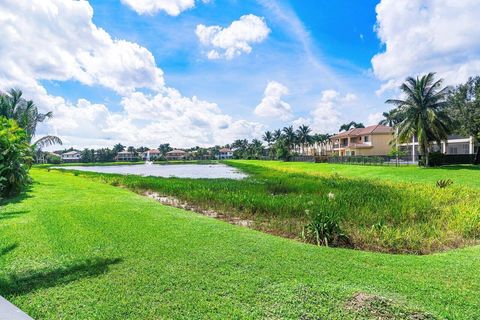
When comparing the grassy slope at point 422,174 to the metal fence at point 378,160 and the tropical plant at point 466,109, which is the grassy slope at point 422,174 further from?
the metal fence at point 378,160

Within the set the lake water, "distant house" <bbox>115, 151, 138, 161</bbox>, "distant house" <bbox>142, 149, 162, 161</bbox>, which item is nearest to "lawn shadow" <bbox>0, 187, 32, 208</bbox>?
the lake water

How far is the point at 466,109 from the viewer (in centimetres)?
3244

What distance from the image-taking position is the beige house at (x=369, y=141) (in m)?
57.8

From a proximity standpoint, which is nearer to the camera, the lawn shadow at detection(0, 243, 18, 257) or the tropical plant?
the lawn shadow at detection(0, 243, 18, 257)

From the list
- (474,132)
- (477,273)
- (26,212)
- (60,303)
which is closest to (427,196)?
(477,273)

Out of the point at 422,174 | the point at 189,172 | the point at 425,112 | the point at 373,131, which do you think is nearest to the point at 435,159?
the point at 425,112

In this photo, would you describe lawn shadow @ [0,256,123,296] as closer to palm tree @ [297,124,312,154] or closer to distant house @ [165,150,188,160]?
palm tree @ [297,124,312,154]

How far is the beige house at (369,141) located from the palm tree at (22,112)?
1954 inches

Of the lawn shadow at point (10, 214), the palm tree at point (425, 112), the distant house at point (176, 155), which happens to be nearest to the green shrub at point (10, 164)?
the lawn shadow at point (10, 214)

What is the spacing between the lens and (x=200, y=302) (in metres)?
4.08

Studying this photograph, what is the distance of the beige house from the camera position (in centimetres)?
5778

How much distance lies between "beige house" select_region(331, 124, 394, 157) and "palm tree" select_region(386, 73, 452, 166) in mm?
22351

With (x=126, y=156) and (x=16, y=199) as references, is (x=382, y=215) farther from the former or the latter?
(x=126, y=156)

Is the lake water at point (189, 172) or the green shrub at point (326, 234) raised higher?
the green shrub at point (326, 234)
